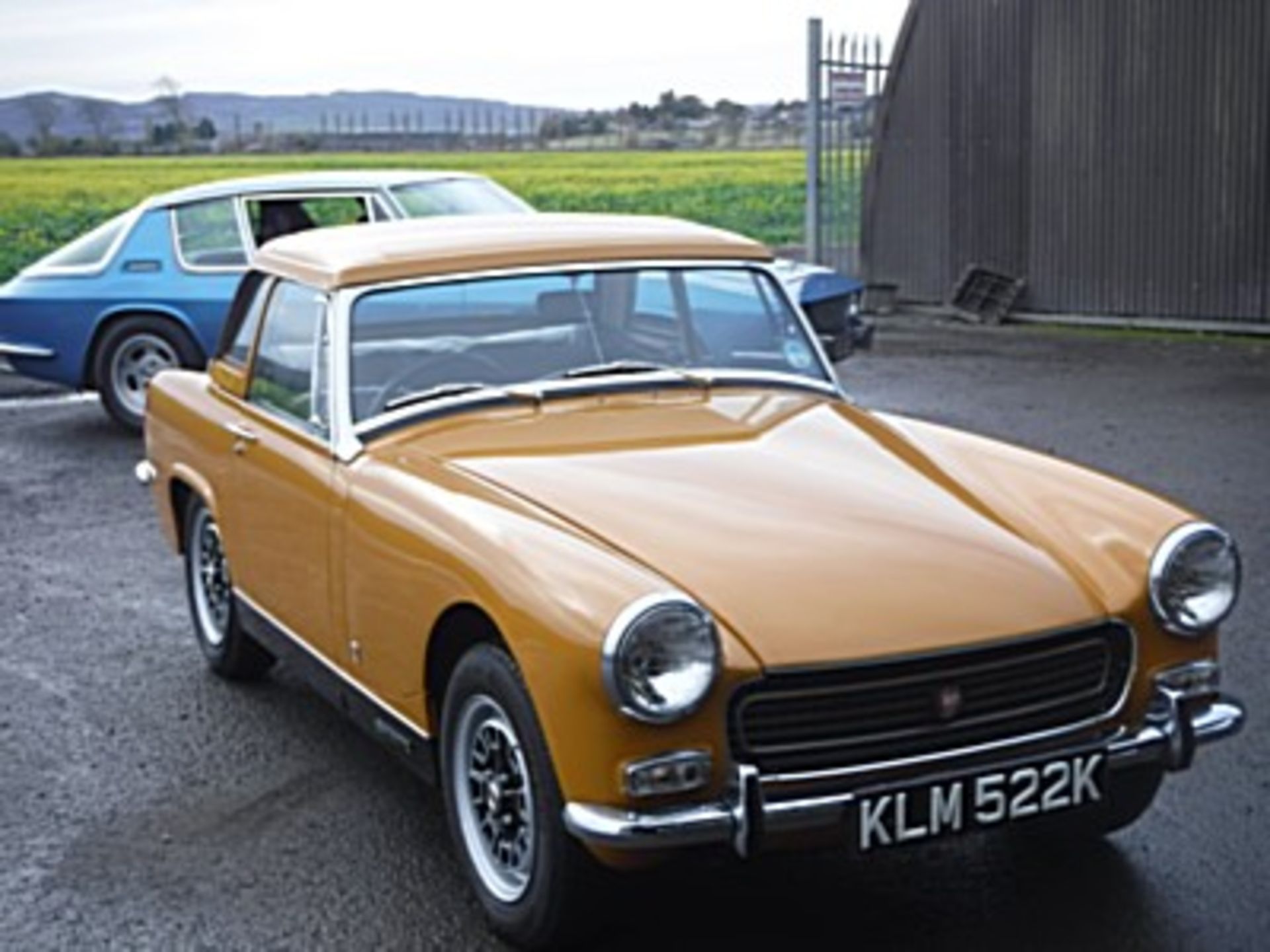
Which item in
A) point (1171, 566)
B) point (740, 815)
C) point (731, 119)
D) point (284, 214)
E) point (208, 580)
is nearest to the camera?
point (740, 815)

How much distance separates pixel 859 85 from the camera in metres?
18.3

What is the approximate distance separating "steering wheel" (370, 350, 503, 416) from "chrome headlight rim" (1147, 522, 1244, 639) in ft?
6.36

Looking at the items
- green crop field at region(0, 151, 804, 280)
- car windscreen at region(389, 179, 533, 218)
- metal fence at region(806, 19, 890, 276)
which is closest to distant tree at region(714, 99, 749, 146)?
green crop field at region(0, 151, 804, 280)

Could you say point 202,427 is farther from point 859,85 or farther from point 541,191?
point 541,191

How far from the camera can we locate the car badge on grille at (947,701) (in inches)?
157

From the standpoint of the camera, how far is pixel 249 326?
20.8 ft

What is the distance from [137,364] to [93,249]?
0.87 m

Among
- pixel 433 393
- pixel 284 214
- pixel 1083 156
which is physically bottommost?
pixel 433 393

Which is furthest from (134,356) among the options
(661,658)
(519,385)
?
(661,658)

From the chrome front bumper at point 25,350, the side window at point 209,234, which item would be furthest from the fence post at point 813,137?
the chrome front bumper at point 25,350

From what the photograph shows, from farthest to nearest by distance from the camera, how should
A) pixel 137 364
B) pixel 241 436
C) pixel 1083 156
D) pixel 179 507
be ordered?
1. pixel 1083 156
2. pixel 137 364
3. pixel 179 507
4. pixel 241 436

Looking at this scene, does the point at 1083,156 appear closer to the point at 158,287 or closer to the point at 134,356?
the point at 158,287

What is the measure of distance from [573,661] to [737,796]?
43cm

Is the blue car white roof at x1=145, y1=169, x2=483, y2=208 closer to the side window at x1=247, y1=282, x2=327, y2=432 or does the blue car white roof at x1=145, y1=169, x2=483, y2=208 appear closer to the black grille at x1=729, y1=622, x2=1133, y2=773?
the side window at x1=247, y1=282, x2=327, y2=432
